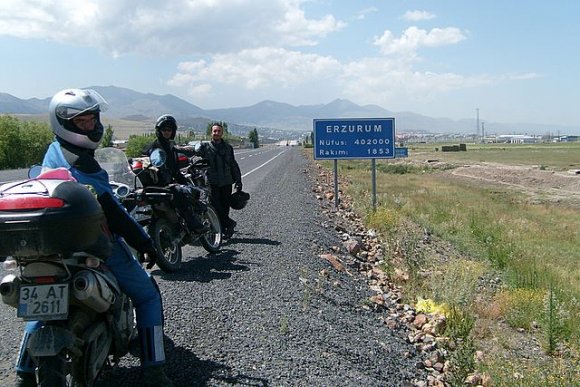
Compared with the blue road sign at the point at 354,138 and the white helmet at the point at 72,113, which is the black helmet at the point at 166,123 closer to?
the white helmet at the point at 72,113

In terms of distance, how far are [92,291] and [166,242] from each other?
4.17 m

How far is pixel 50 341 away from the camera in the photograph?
3.13 meters

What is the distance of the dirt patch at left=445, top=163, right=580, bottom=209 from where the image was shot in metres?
36.7

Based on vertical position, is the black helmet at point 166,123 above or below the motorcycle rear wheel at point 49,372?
above

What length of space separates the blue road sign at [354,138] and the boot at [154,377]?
40.9 ft

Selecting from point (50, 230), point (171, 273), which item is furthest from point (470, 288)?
point (50, 230)

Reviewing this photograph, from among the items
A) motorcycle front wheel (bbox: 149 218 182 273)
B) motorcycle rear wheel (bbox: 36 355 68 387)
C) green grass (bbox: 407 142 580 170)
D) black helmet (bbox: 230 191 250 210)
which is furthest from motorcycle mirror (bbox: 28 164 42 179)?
green grass (bbox: 407 142 580 170)

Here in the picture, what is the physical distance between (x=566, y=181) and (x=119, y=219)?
5064 centimetres

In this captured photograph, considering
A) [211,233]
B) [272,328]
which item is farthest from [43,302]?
[211,233]

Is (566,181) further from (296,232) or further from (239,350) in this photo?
(239,350)

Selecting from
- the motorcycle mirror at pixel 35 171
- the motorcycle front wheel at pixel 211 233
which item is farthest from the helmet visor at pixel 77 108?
the motorcycle front wheel at pixel 211 233

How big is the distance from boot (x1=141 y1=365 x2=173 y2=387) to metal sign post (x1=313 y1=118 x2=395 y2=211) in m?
12.4

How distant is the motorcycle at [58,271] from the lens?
2971mm

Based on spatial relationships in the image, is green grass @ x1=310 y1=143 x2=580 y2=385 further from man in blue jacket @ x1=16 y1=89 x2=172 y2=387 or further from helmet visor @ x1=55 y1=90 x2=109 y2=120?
helmet visor @ x1=55 y1=90 x2=109 y2=120
